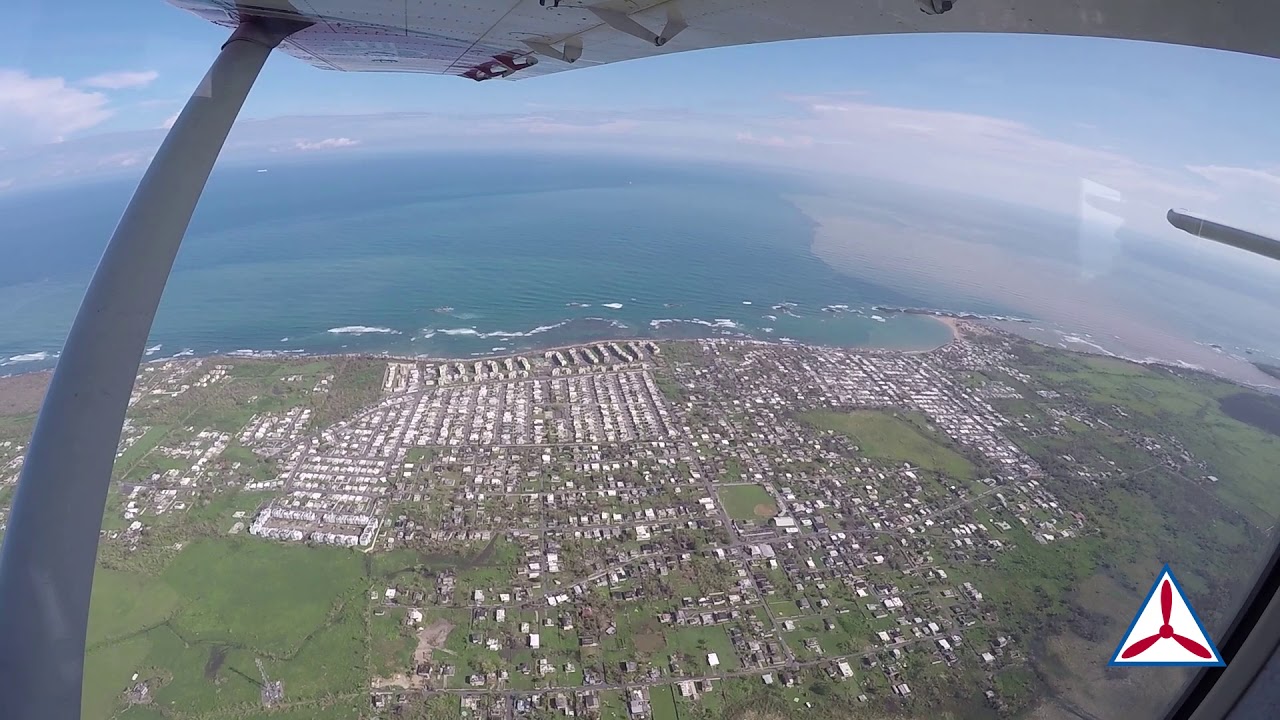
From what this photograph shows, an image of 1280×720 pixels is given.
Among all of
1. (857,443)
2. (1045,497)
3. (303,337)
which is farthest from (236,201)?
(1045,497)

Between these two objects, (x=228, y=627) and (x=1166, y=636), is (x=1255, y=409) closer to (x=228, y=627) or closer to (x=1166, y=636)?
(x=1166, y=636)

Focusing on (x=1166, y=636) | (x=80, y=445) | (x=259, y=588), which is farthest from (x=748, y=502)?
(x=80, y=445)

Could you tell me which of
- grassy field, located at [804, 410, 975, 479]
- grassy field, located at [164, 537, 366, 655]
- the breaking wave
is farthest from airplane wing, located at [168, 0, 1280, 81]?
the breaking wave

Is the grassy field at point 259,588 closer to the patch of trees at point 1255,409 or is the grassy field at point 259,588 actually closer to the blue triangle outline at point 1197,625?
the blue triangle outline at point 1197,625

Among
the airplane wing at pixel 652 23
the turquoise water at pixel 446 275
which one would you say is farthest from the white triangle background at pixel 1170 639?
the turquoise water at pixel 446 275

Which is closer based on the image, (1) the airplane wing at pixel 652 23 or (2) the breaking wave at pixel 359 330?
(1) the airplane wing at pixel 652 23
